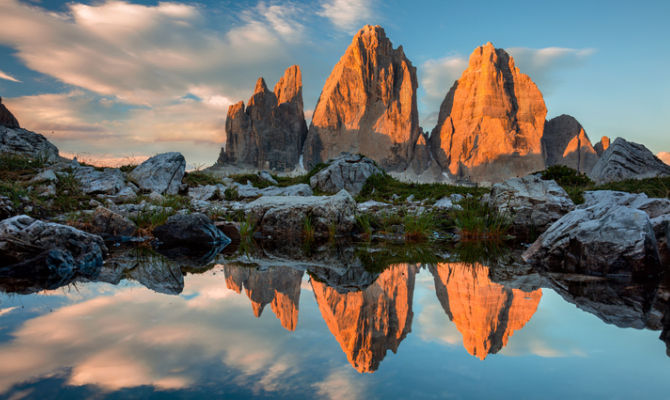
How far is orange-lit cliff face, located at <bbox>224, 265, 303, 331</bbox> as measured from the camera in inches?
110

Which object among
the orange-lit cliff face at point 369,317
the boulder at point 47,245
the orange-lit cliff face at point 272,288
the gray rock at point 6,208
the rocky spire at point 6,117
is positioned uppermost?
the rocky spire at point 6,117

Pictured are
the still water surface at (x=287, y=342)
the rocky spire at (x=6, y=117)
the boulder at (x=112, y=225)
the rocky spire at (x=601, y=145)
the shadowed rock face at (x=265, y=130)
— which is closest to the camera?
the still water surface at (x=287, y=342)

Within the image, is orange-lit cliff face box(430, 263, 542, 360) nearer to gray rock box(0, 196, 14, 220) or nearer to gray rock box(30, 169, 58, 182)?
gray rock box(0, 196, 14, 220)

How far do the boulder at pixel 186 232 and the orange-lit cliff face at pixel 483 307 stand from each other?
15.9 feet

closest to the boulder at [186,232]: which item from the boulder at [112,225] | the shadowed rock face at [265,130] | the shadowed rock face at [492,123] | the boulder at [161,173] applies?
the boulder at [112,225]

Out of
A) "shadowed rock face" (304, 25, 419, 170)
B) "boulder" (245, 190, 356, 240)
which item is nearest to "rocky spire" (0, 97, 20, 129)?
"boulder" (245, 190, 356, 240)

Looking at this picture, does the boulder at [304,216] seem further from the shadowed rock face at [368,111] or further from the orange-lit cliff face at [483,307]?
the shadowed rock face at [368,111]

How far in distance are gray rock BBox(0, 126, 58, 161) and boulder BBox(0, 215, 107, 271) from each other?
18.5 meters

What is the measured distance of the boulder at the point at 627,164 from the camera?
64.6 ft

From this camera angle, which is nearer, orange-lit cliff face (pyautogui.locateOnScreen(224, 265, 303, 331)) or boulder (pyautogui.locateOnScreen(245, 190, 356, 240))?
orange-lit cliff face (pyautogui.locateOnScreen(224, 265, 303, 331))

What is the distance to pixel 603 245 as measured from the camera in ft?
15.2

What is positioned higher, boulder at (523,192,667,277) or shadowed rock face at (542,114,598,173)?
shadowed rock face at (542,114,598,173)

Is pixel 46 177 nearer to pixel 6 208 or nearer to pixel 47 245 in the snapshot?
pixel 6 208

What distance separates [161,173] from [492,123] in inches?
2798
